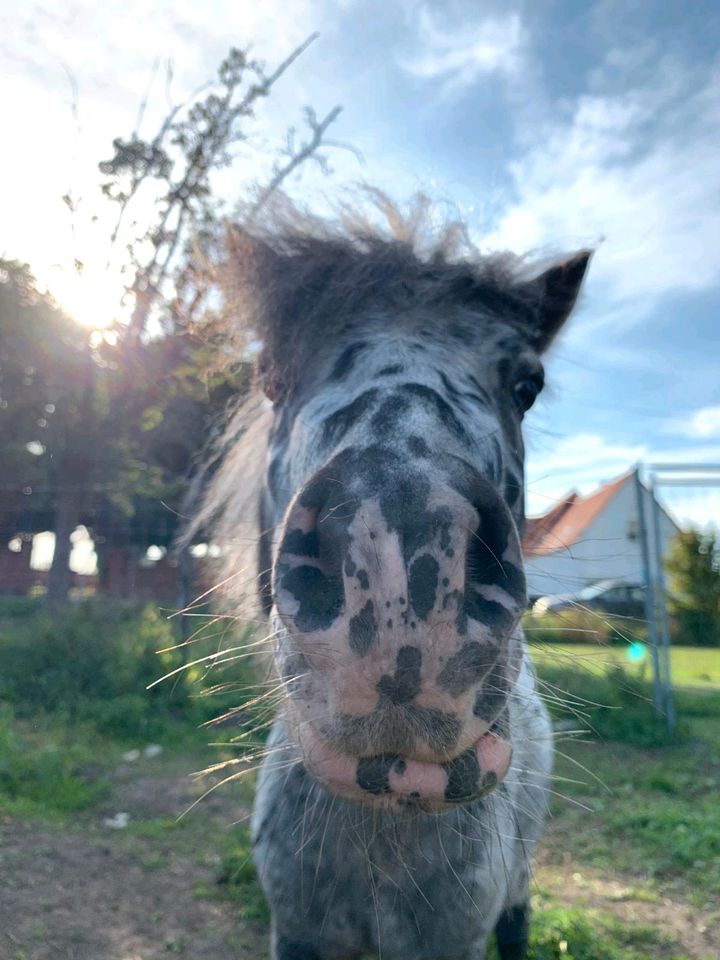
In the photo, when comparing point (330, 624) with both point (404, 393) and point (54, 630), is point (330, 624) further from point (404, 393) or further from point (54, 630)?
point (54, 630)

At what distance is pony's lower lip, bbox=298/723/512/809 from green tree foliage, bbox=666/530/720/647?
875 cm

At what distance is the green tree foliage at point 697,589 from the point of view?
9500 millimetres

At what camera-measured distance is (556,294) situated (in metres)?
2.73

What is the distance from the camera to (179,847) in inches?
180

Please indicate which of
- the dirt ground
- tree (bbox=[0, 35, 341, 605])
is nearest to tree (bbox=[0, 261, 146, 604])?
tree (bbox=[0, 35, 341, 605])

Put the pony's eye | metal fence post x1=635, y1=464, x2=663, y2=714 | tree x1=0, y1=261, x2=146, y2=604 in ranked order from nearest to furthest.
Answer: the pony's eye, metal fence post x1=635, y1=464, x2=663, y2=714, tree x1=0, y1=261, x2=146, y2=604

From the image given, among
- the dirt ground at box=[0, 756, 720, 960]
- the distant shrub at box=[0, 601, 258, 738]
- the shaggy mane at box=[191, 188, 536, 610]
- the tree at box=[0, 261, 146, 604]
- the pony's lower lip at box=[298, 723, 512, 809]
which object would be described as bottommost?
the dirt ground at box=[0, 756, 720, 960]

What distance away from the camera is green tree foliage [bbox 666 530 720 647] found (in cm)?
950

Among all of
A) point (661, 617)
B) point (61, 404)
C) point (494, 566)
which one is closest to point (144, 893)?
point (494, 566)

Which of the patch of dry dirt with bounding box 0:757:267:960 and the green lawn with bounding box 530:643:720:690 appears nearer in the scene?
the green lawn with bounding box 530:643:720:690

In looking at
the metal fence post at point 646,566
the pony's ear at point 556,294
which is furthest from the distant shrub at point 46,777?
the metal fence post at point 646,566

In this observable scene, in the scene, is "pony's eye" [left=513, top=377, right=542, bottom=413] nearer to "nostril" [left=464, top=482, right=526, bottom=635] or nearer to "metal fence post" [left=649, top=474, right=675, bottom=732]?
"nostril" [left=464, top=482, right=526, bottom=635]

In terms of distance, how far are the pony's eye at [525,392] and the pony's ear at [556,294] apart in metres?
0.24

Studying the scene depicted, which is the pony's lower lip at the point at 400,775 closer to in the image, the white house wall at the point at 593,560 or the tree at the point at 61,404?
the white house wall at the point at 593,560
